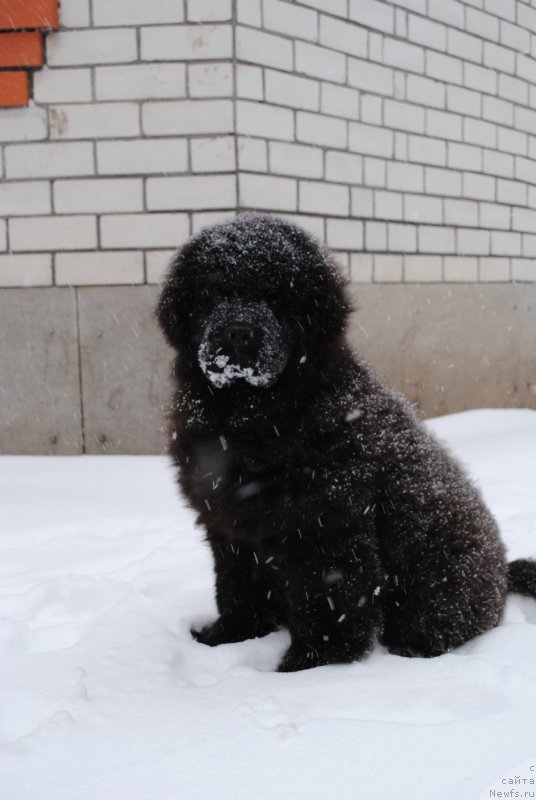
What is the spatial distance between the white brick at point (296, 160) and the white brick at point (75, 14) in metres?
1.73

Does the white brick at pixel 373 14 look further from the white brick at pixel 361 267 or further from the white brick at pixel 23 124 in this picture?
the white brick at pixel 23 124

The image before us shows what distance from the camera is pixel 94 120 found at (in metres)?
5.41

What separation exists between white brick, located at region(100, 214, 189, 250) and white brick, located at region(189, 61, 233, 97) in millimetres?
972

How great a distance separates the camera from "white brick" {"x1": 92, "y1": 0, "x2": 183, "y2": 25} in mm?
5203

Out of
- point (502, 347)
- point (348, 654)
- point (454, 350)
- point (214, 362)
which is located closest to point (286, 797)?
point (348, 654)

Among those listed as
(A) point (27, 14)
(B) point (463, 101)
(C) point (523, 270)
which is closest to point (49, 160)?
(A) point (27, 14)

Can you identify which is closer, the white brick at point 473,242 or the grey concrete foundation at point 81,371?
the grey concrete foundation at point 81,371

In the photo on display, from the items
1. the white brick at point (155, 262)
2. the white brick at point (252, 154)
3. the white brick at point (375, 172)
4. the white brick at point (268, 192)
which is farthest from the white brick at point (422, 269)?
the white brick at point (155, 262)

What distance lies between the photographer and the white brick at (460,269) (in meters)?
7.41

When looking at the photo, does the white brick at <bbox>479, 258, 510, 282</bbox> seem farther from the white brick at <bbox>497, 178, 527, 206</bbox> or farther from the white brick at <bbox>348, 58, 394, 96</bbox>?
the white brick at <bbox>348, 58, 394, 96</bbox>

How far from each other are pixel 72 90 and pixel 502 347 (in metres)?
5.52

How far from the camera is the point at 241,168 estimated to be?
5.35 metres

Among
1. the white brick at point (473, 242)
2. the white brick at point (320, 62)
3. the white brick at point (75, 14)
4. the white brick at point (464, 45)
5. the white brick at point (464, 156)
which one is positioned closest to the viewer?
the white brick at point (75, 14)

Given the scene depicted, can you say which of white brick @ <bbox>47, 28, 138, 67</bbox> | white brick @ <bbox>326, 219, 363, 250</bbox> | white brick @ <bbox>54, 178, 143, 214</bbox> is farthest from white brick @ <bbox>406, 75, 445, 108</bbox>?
white brick @ <bbox>54, 178, 143, 214</bbox>
